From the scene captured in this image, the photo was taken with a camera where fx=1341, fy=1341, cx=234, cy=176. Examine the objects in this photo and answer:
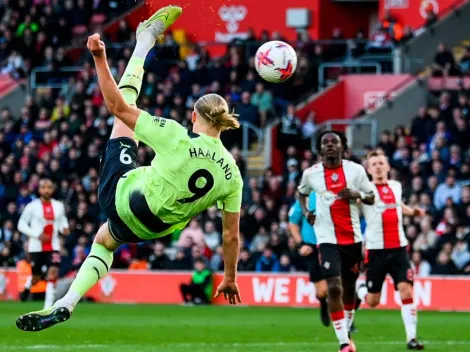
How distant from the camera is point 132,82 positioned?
11297 mm

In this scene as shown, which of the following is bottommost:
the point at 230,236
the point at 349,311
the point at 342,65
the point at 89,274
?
the point at 349,311

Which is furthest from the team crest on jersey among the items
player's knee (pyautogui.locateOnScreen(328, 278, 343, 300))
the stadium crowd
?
the stadium crowd

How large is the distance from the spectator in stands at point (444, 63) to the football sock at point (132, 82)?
16972mm

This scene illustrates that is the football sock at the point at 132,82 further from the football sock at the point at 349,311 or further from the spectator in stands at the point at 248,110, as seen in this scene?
the spectator in stands at the point at 248,110

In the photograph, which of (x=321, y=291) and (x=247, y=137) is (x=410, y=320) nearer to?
(x=321, y=291)

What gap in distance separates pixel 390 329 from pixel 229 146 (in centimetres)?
1182

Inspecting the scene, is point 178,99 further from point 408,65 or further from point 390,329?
point 390,329

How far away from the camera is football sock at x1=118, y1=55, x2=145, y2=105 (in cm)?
1121

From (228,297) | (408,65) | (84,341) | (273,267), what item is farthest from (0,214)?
(228,297)

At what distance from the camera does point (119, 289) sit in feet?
78.5

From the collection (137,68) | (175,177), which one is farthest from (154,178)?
(137,68)

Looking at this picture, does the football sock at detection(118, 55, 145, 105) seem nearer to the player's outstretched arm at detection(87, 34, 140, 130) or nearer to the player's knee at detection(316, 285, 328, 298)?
the player's outstretched arm at detection(87, 34, 140, 130)

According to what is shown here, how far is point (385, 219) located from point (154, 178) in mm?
5288

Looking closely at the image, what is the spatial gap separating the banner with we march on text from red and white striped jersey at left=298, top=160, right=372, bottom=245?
7.55m
